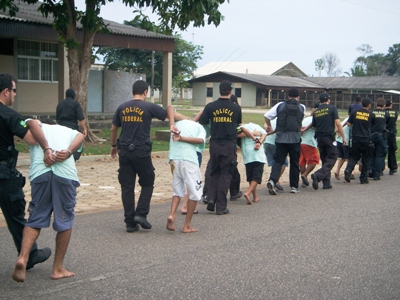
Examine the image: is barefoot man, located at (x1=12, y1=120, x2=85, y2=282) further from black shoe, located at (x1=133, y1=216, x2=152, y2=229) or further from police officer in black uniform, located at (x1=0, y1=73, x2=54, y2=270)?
black shoe, located at (x1=133, y1=216, x2=152, y2=229)

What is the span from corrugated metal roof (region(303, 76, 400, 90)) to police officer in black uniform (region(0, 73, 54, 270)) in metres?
62.7

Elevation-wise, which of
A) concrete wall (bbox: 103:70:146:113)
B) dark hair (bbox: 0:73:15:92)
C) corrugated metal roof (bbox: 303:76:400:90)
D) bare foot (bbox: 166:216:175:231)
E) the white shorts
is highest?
corrugated metal roof (bbox: 303:76:400:90)

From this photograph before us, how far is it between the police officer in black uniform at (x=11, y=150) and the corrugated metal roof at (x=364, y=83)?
2470 inches

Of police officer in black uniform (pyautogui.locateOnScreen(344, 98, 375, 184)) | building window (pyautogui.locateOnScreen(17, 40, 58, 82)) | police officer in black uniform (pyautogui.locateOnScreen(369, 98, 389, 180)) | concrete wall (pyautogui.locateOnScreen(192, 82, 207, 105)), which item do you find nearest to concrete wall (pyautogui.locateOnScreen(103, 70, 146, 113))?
building window (pyautogui.locateOnScreen(17, 40, 58, 82))

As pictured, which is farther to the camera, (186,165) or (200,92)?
(200,92)

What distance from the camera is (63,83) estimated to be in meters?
22.8

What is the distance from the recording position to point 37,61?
25531 mm

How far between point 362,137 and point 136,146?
7.04 meters

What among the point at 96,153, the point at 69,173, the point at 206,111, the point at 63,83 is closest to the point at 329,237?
the point at 206,111

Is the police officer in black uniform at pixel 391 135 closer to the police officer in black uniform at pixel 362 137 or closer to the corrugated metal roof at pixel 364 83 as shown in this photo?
the police officer in black uniform at pixel 362 137

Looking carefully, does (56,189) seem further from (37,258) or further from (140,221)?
(140,221)

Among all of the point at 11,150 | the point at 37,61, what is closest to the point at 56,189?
the point at 11,150

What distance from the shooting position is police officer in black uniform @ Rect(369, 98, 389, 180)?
14.0m

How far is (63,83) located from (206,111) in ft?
48.6
